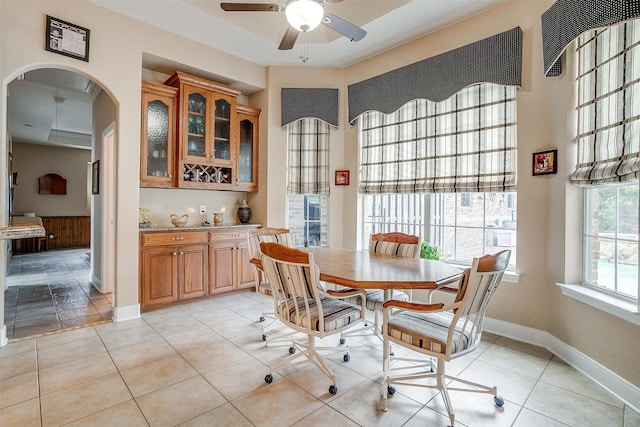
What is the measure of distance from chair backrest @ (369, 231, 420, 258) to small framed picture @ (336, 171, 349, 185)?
127 centimetres

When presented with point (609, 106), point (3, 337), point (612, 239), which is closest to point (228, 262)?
point (3, 337)

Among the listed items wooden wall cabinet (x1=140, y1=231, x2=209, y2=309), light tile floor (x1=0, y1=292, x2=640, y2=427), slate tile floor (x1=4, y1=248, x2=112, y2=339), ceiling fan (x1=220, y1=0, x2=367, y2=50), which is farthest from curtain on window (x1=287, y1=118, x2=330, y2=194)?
slate tile floor (x1=4, y1=248, x2=112, y2=339)

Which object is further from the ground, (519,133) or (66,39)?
(66,39)

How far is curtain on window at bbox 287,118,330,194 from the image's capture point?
14.3 feet

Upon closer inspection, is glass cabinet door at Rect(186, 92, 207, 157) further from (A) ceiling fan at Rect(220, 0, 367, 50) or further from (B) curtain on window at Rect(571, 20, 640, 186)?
(B) curtain on window at Rect(571, 20, 640, 186)

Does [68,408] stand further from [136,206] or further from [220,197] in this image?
[220,197]

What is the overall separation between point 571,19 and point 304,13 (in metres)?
1.93

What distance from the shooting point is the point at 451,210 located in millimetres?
3477

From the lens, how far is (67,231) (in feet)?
27.5

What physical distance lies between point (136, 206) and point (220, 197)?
1.29 metres

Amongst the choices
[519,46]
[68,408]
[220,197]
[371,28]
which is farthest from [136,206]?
[519,46]

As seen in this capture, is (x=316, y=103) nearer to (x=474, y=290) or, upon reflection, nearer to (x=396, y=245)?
(x=396, y=245)

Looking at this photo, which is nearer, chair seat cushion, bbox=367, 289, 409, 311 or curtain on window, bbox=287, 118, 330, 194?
chair seat cushion, bbox=367, 289, 409, 311

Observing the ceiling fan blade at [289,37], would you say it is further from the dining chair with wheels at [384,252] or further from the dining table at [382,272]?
the dining chair with wheels at [384,252]
